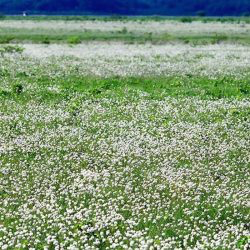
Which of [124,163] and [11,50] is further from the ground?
[11,50]

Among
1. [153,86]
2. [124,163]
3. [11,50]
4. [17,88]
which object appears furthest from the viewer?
[11,50]

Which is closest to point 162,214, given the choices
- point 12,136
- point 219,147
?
point 219,147

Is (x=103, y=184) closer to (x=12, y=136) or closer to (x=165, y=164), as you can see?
(x=165, y=164)

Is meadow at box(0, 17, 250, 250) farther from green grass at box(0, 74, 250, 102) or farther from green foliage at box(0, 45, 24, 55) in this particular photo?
green foliage at box(0, 45, 24, 55)

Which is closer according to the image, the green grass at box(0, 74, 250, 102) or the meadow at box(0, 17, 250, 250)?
the meadow at box(0, 17, 250, 250)

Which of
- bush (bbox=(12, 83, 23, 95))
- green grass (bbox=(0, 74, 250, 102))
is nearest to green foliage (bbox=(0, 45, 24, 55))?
green grass (bbox=(0, 74, 250, 102))

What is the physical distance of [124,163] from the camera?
1592cm

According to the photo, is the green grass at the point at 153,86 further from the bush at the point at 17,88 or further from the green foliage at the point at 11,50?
the green foliage at the point at 11,50

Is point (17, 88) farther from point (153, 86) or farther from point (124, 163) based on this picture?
point (124, 163)

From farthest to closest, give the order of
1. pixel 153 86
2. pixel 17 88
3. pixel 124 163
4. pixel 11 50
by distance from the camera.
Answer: pixel 11 50 < pixel 153 86 < pixel 17 88 < pixel 124 163

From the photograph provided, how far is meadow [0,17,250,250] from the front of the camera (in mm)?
11359

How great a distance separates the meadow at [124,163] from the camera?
37.3ft

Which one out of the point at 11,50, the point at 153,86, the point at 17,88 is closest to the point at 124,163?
the point at 17,88

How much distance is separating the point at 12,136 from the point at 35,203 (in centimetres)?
621
